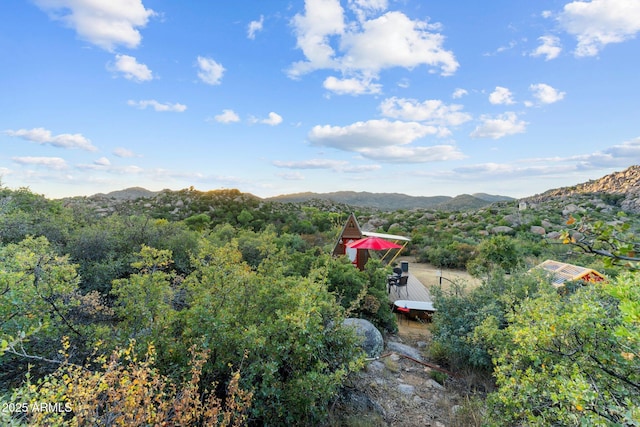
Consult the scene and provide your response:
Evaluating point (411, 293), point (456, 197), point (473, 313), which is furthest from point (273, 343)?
point (456, 197)

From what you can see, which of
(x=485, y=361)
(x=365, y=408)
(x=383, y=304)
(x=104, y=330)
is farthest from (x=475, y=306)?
(x=104, y=330)

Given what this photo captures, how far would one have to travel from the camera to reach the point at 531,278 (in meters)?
6.82

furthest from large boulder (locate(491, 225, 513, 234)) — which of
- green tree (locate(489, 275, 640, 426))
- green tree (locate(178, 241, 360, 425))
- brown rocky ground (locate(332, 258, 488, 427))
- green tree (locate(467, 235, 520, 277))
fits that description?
green tree (locate(178, 241, 360, 425))

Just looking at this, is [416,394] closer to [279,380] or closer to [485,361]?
[485,361]

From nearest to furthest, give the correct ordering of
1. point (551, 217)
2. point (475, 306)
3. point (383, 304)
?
point (475, 306)
point (383, 304)
point (551, 217)

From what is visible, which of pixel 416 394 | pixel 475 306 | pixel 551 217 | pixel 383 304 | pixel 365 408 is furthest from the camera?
pixel 551 217

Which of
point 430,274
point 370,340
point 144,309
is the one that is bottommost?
point 430,274

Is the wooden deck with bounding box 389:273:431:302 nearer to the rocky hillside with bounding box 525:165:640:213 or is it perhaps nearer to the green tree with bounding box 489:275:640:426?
the green tree with bounding box 489:275:640:426

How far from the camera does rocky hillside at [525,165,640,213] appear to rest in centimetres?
3003

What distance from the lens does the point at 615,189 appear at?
35.4 metres

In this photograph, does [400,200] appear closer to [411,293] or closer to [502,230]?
[502,230]

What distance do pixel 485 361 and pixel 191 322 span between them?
17.0 ft

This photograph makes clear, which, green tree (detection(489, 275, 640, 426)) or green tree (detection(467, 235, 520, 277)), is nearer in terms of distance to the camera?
green tree (detection(489, 275, 640, 426))

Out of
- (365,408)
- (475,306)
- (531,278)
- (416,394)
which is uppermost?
(531,278)
